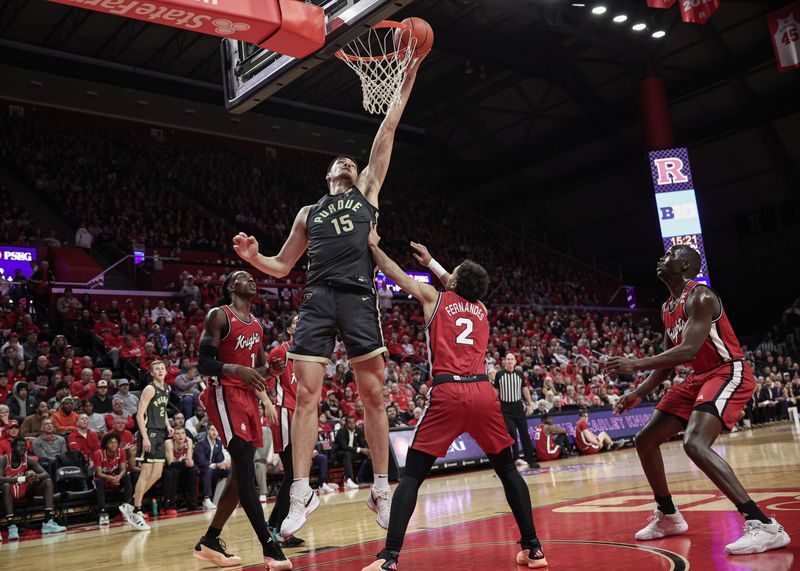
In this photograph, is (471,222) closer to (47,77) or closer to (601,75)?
(601,75)

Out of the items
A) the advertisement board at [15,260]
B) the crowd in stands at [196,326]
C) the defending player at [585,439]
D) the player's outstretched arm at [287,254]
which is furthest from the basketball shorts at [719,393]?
the advertisement board at [15,260]

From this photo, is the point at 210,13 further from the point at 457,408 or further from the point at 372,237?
the point at 457,408

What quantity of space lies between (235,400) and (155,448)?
4.74 meters

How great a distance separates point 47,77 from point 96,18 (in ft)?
11.7

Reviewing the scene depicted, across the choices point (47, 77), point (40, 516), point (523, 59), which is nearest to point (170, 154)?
point (47, 77)

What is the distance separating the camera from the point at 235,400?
510cm

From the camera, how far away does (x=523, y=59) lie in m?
24.4

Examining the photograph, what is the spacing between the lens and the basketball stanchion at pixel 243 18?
571 centimetres

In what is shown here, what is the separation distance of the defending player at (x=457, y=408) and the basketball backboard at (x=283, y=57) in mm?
3117

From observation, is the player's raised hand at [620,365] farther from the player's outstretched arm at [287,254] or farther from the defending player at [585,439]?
the defending player at [585,439]

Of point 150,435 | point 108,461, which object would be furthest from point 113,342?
point 150,435

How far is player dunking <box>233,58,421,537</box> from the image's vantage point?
460 cm

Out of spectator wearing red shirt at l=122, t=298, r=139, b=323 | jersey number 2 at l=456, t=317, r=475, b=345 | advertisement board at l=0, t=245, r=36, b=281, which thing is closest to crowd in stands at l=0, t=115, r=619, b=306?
advertisement board at l=0, t=245, r=36, b=281

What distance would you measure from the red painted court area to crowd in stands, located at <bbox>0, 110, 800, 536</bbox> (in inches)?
215
